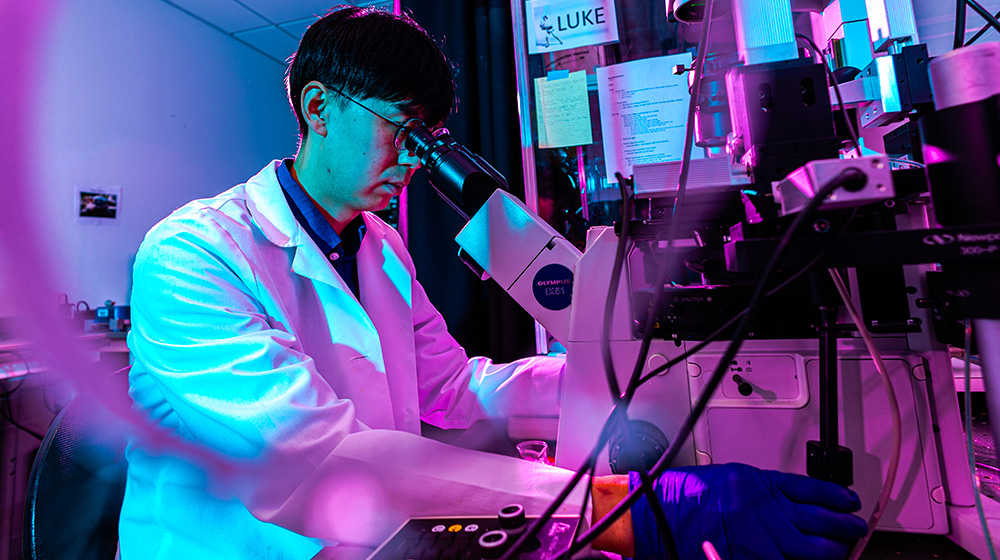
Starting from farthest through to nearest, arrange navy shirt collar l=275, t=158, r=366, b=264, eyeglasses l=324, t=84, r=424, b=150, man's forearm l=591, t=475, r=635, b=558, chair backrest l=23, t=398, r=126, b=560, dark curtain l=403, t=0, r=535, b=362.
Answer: dark curtain l=403, t=0, r=535, b=362, navy shirt collar l=275, t=158, r=366, b=264, eyeglasses l=324, t=84, r=424, b=150, chair backrest l=23, t=398, r=126, b=560, man's forearm l=591, t=475, r=635, b=558

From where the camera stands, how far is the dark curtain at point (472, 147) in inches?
64.6

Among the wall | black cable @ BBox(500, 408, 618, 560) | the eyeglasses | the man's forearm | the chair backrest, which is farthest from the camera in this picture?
the wall

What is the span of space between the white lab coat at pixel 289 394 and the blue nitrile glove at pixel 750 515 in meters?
0.10

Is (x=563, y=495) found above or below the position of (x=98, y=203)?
below

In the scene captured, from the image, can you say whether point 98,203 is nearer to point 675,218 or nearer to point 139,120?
point 139,120

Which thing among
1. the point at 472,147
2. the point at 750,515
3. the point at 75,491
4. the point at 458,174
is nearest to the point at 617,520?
the point at 750,515

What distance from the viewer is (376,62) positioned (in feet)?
3.21

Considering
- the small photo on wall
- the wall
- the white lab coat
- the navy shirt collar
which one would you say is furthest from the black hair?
the small photo on wall

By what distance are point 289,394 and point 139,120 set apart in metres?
2.98

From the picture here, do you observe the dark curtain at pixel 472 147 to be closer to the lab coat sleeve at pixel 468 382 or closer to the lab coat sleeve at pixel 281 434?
the lab coat sleeve at pixel 468 382

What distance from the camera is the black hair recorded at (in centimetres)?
98

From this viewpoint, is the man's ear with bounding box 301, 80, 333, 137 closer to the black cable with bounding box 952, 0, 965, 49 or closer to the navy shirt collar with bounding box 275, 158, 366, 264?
the navy shirt collar with bounding box 275, 158, 366, 264

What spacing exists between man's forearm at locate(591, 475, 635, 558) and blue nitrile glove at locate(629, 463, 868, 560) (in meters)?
0.01

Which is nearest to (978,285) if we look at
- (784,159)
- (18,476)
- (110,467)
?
(784,159)
